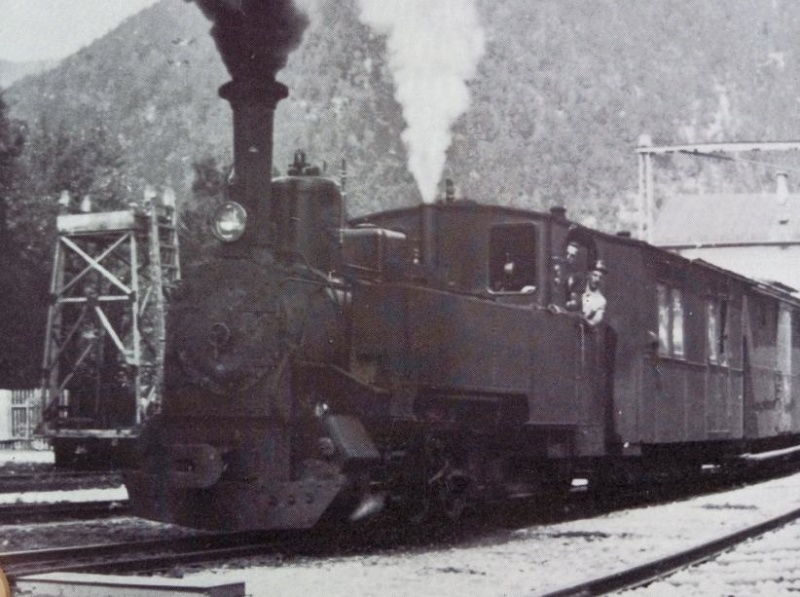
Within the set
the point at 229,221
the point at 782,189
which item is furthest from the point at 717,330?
the point at 782,189

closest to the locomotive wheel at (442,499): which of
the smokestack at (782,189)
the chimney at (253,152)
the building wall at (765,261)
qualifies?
the chimney at (253,152)

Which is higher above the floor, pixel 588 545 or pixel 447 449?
pixel 447 449

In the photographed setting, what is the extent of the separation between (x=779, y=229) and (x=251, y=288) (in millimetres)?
56188

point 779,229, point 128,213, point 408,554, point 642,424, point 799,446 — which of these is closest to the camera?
point 408,554

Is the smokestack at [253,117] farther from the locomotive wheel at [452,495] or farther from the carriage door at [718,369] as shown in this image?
the carriage door at [718,369]

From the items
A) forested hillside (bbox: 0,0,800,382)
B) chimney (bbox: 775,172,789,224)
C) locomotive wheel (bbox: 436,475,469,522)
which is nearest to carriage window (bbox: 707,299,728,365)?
forested hillside (bbox: 0,0,800,382)

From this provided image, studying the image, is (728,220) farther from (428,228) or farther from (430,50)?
(428,228)

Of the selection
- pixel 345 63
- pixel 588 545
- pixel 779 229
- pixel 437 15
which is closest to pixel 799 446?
pixel 437 15

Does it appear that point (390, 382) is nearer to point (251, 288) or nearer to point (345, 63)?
point (251, 288)

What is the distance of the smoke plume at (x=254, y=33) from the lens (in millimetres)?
9820

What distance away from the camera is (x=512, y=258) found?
37.1 ft

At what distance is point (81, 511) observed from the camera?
13.2 metres

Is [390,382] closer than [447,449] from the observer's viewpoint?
Yes

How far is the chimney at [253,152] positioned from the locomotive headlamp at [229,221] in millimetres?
46
